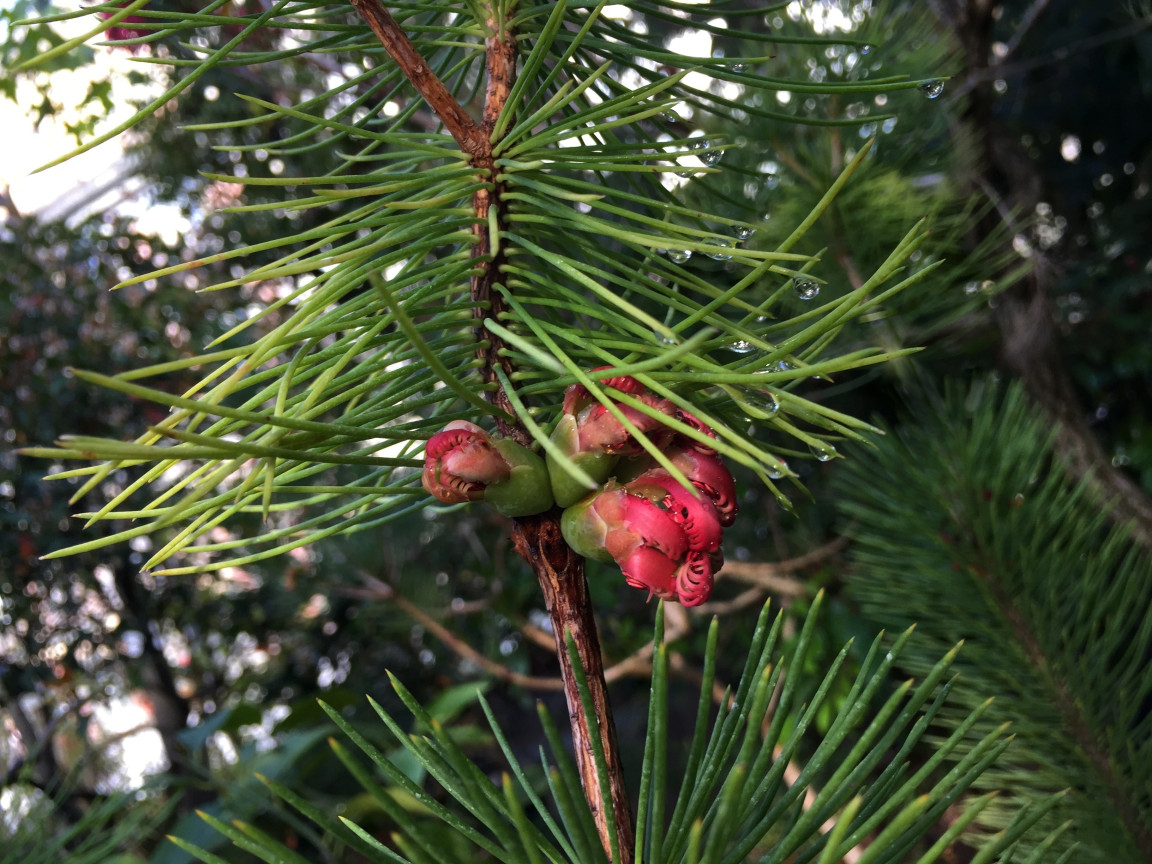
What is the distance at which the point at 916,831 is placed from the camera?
182 mm

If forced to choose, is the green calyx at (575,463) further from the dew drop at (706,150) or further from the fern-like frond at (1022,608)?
the fern-like frond at (1022,608)

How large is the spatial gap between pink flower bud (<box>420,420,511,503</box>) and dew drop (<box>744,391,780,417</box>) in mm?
61

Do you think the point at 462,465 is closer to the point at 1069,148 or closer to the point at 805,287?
the point at 805,287

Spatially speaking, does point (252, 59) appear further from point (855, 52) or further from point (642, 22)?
point (642, 22)

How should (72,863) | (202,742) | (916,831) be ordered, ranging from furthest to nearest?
(202,742) → (72,863) → (916,831)

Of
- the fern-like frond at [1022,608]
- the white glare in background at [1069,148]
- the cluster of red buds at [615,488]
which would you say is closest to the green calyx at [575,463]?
the cluster of red buds at [615,488]

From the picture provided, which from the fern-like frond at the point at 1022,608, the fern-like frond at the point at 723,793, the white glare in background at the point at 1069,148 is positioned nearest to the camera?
the fern-like frond at the point at 723,793

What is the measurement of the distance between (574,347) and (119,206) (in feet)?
6.16

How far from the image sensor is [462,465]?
0.18m

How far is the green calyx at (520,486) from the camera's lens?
0.61ft

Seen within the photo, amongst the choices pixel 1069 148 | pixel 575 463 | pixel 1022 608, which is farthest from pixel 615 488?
pixel 1069 148

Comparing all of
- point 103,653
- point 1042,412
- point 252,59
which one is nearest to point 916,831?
point 252,59

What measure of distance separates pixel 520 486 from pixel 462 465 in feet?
0.05

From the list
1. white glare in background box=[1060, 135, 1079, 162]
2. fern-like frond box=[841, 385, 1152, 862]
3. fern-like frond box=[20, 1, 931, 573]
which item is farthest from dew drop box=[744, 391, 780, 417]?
white glare in background box=[1060, 135, 1079, 162]
